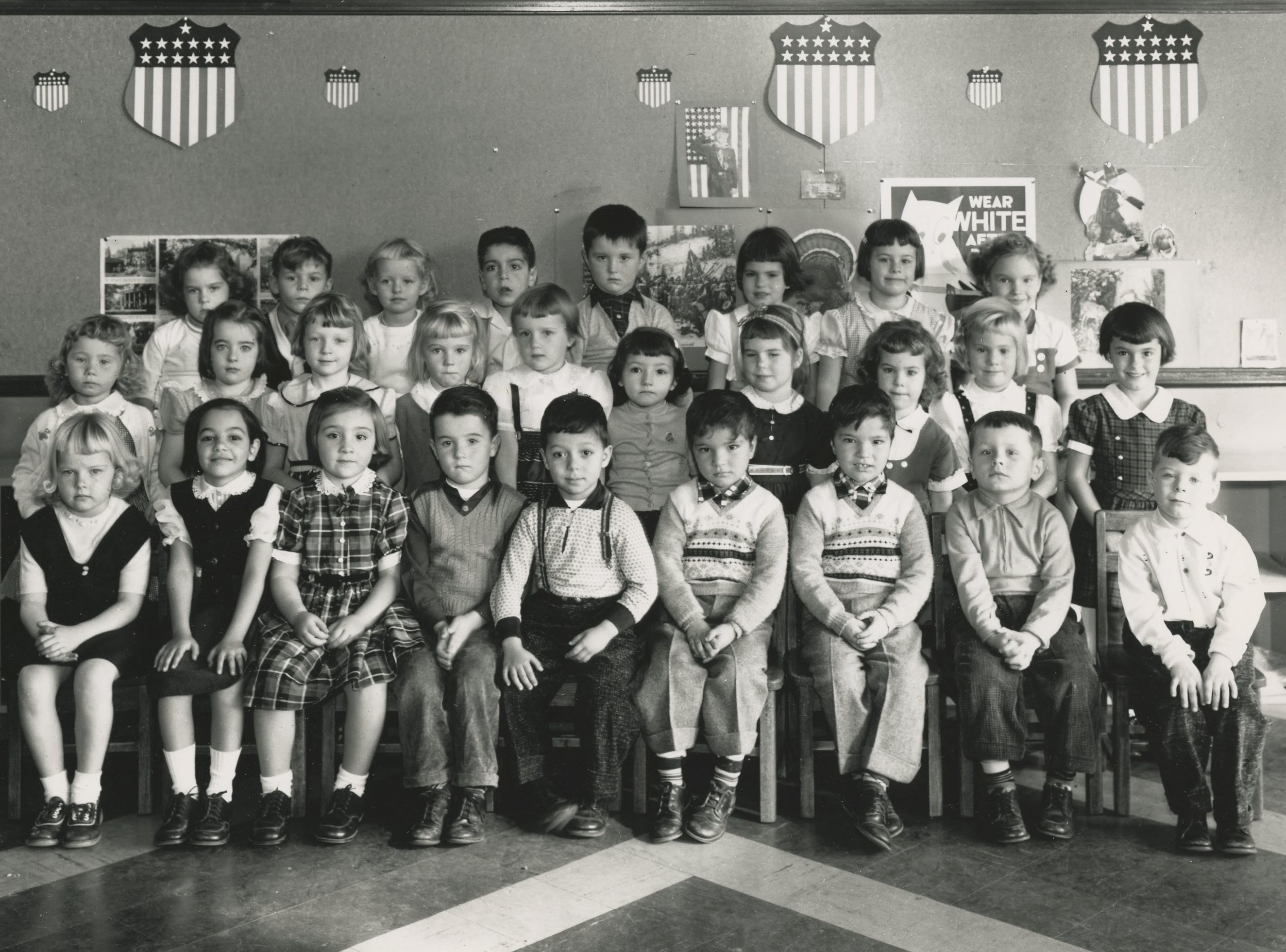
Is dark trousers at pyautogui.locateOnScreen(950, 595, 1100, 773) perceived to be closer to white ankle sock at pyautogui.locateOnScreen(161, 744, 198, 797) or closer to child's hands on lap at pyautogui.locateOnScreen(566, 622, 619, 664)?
child's hands on lap at pyautogui.locateOnScreen(566, 622, 619, 664)

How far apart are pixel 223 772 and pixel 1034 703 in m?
1.87

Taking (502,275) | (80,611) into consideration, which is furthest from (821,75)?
(80,611)

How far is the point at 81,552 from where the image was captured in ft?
9.98

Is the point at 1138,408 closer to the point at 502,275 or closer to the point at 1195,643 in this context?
Answer: the point at 1195,643

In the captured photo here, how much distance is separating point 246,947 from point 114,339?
195 centimetres

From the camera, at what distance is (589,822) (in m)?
2.84

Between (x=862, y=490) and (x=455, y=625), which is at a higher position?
(x=862, y=490)

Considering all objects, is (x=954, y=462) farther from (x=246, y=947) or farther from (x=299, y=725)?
(x=246, y=947)

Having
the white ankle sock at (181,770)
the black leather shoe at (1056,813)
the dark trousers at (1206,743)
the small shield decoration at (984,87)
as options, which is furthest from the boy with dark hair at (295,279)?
the dark trousers at (1206,743)

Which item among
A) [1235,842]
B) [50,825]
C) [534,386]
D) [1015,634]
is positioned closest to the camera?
[1235,842]

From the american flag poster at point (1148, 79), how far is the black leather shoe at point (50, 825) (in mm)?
3822

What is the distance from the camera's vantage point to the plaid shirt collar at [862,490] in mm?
3127

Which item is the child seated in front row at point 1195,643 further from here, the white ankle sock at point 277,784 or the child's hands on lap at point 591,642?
the white ankle sock at point 277,784

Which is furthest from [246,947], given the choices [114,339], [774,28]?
[774,28]
